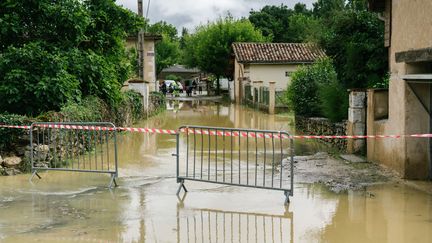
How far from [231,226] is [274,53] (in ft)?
111

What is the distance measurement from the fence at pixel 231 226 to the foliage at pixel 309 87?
38.4 feet

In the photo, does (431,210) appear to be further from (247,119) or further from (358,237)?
(247,119)

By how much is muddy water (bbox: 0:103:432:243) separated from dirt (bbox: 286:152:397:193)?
423mm

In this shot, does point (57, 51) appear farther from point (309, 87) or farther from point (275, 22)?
point (275, 22)

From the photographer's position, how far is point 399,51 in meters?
11.0

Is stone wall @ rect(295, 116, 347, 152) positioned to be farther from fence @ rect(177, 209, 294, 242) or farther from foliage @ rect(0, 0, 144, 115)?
fence @ rect(177, 209, 294, 242)

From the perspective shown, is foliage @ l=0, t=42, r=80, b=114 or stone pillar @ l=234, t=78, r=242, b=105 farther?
stone pillar @ l=234, t=78, r=242, b=105

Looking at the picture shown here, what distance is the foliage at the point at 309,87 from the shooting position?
2005 centimetres

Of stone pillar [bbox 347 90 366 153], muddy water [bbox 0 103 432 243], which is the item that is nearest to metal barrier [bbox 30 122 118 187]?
muddy water [bbox 0 103 432 243]

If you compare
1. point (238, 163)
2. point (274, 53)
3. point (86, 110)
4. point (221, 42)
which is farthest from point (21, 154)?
point (221, 42)

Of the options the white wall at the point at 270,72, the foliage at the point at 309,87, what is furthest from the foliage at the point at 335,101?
the white wall at the point at 270,72

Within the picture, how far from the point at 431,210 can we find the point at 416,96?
2.99 metres

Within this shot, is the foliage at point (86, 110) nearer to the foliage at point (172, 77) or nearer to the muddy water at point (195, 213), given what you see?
the muddy water at point (195, 213)

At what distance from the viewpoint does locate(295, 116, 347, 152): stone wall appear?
15.3m
